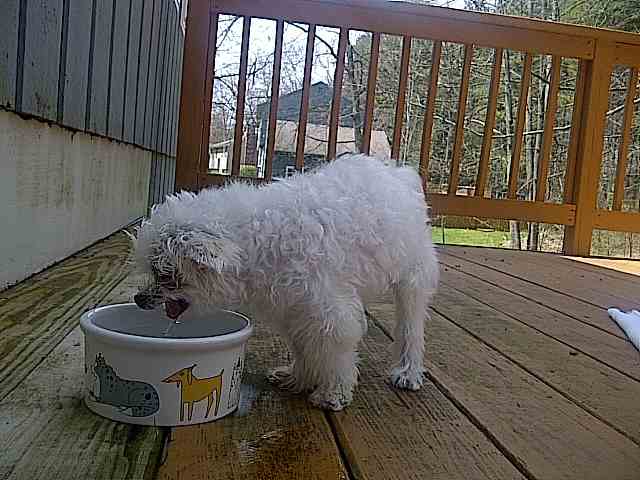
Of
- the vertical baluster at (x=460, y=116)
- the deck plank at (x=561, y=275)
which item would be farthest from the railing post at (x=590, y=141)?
the vertical baluster at (x=460, y=116)

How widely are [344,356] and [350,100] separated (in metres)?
4.97

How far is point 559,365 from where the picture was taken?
1695 millimetres

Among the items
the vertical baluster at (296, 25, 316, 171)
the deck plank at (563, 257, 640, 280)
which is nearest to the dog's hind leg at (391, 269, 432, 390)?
the deck plank at (563, 257, 640, 280)

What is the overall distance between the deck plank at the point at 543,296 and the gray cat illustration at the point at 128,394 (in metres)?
1.47

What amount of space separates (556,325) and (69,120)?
174 centimetres

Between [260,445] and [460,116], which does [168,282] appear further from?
[460,116]

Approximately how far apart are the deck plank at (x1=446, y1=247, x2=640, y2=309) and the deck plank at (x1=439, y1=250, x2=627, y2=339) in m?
0.06

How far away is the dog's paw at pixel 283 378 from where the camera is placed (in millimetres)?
1431

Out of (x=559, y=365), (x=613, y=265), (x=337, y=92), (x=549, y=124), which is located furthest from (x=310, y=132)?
(x=559, y=365)

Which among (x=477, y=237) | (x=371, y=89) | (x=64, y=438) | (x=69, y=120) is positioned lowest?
(x=64, y=438)

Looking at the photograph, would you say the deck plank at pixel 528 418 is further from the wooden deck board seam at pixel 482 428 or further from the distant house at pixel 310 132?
the distant house at pixel 310 132

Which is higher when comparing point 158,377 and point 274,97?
point 274,97

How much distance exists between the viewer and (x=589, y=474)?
3.52 ft

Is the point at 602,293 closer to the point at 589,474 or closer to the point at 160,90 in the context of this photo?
the point at 589,474
